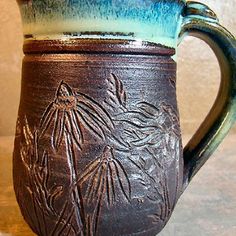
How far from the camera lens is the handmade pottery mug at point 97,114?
1.86 ft

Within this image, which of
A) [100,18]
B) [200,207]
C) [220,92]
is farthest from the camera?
[200,207]

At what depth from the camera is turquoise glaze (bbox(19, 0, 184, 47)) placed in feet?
1.84

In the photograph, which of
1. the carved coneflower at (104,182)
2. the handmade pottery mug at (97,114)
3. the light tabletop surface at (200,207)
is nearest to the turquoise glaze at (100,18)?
the handmade pottery mug at (97,114)

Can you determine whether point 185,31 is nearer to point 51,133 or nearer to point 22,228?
point 51,133

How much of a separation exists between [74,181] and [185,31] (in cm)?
28

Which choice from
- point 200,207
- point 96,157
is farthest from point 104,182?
point 200,207

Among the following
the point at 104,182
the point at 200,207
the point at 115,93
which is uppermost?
the point at 115,93

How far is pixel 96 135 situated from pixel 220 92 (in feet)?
0.89

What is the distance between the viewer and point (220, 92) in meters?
0.75

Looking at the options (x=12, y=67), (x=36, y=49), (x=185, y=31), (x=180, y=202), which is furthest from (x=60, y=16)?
(x=12, y=67)

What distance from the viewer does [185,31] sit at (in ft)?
2.21

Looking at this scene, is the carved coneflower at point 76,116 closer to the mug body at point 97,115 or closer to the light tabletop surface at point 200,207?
the mug body at point 97,115

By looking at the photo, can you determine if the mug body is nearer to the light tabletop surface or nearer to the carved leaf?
the carved leaf

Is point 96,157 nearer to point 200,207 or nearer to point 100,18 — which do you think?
point 100,18
